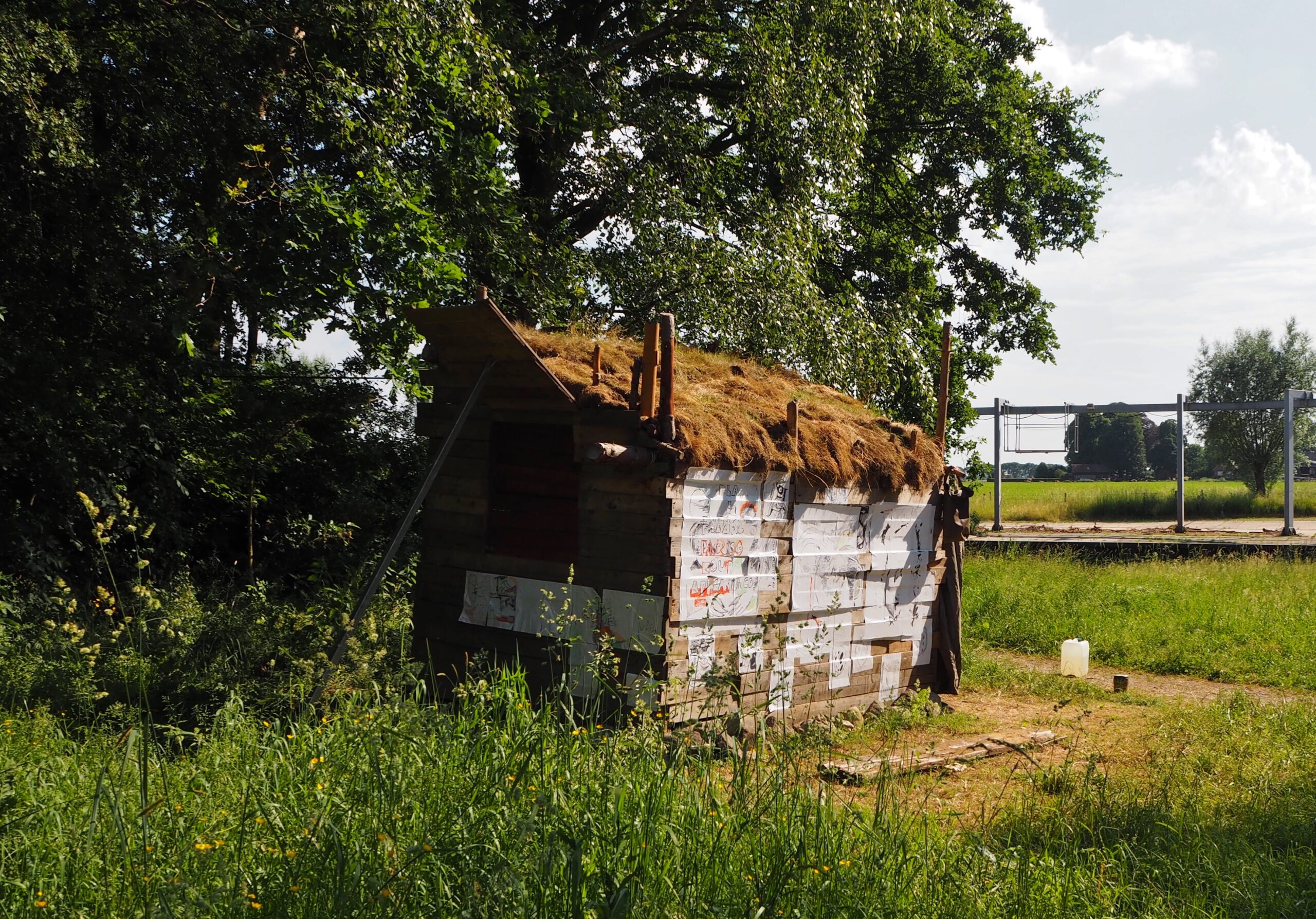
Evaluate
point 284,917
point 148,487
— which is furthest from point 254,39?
point 284,917

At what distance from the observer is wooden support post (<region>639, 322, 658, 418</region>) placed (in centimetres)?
697

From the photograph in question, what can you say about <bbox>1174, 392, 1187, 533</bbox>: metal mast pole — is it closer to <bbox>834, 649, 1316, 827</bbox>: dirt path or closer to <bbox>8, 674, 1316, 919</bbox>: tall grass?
<bbox>834, 649, 1316, 827</bbox>: dirt path

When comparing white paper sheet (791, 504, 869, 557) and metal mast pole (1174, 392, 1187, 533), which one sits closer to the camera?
white paper sheet (791, 504, 869, 557)

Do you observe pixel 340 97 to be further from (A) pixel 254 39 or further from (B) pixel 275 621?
(B) pixel 275 621

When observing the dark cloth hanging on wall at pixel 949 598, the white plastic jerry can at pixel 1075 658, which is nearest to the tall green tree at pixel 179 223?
the dark cloth hanging on wall at pixel 949 598

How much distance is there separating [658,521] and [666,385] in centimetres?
95

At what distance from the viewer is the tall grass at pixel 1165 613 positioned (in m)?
11.6

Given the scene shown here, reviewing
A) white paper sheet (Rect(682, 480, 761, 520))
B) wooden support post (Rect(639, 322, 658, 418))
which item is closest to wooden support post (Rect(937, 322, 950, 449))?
white paper sheet (Rect(682, 480, 761, 520))

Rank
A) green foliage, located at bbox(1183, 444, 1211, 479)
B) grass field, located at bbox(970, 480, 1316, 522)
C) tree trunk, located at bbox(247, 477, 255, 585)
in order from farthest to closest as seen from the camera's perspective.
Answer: green foliage, located at bbox(1183, 444, 1211, 479) → grass field, located at bbox(970, 480, 1316, 522) → tree trunk, located at bbox(247, 477, 255, 585)

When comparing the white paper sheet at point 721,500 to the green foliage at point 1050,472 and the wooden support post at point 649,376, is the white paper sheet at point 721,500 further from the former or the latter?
the green foliage at point 1050,472

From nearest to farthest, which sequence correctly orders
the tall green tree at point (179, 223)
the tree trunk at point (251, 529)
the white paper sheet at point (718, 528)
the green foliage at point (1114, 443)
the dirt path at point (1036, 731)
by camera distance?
1. the dirt path at point (1036, 731)
2. the white paper sheet at point (718, 528)
3. the tall green tree at point (179, 223)
4. the tree trunk at point (251, 529)
5. the green foliage at point (1114, 443)

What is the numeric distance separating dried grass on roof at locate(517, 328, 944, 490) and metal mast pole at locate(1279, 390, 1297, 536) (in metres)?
14.2

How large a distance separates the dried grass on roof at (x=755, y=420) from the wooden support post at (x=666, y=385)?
106 millimetres

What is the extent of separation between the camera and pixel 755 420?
7.91 meters
